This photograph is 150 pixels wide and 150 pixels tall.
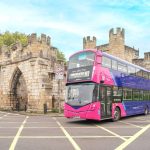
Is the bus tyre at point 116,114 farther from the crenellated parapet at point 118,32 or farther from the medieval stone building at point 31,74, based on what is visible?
the crenellated parapet at point 118,32

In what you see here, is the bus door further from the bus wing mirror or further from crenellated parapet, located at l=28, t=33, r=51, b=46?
crenellated parapet, located at l=28, t=33, r=51, b=46

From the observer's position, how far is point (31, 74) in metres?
25.9

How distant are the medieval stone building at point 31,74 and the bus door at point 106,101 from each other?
8.83 m

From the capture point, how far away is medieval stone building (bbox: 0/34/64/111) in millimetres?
25328

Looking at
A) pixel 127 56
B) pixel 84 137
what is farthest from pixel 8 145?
pixel 127 56

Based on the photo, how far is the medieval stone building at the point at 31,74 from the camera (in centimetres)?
2533

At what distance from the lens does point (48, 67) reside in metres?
26.1

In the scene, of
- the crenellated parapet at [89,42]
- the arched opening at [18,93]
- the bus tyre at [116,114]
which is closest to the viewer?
the bus tyre at [116,114]

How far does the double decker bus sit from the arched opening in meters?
12.4

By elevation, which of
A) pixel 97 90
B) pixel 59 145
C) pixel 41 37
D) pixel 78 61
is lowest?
pixel 59 145

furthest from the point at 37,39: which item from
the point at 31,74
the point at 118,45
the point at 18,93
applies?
the point at 118,45

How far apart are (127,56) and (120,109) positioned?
27.5 meters

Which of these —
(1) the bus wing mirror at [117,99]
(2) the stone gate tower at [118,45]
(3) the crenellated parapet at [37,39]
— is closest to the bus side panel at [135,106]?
(1) the bus wing mirror at [117,99]

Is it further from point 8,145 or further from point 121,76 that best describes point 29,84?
point 8,145
